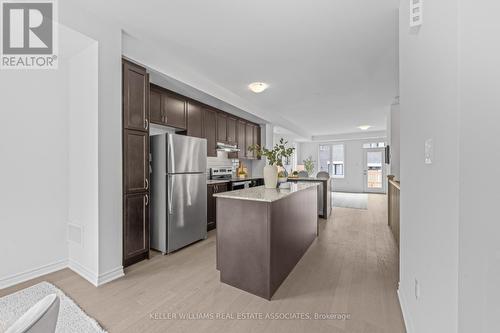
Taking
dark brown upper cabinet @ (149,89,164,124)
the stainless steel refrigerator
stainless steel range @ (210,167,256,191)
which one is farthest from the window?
dark brown upper cabinet @ (149,89,164,124)

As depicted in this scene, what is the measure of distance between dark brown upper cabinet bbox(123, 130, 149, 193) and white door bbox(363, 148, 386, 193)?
30.7 ft

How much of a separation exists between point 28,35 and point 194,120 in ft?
7.60

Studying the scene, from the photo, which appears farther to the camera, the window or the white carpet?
the window

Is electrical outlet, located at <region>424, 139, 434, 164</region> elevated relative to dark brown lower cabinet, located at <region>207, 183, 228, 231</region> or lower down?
elevated

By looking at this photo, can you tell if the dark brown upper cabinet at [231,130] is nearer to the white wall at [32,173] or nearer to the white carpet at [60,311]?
the white wall at [32,173]

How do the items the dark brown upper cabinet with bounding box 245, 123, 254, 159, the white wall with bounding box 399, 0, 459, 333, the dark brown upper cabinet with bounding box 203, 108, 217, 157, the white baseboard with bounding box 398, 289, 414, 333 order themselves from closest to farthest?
the white wall with bounding box 399, 0, 459, 333
the white baseboard with bounding box 398, 289, 414, 333
the dark brown upper cabinet with bounding box 203, 108, 217, 157
the dark brown upper cabinet with bounding box 245, 123, 254, 159

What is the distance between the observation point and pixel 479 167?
0.77 metres

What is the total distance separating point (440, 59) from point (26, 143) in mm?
3569

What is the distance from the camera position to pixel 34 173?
247 cm

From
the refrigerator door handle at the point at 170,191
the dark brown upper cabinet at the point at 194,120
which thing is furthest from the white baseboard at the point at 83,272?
the dark brown upper cabinet at the point at 194,120

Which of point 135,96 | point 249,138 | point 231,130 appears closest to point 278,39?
point 135,96

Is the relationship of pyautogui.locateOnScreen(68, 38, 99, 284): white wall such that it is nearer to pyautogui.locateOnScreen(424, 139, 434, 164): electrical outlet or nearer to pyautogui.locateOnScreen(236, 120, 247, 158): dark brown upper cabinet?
pyautogui.locateOnScreen(424, 139, 434, 164): electrical outlet

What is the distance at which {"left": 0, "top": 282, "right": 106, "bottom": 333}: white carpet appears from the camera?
5.40 ft

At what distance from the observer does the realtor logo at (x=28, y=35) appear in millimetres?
1945
